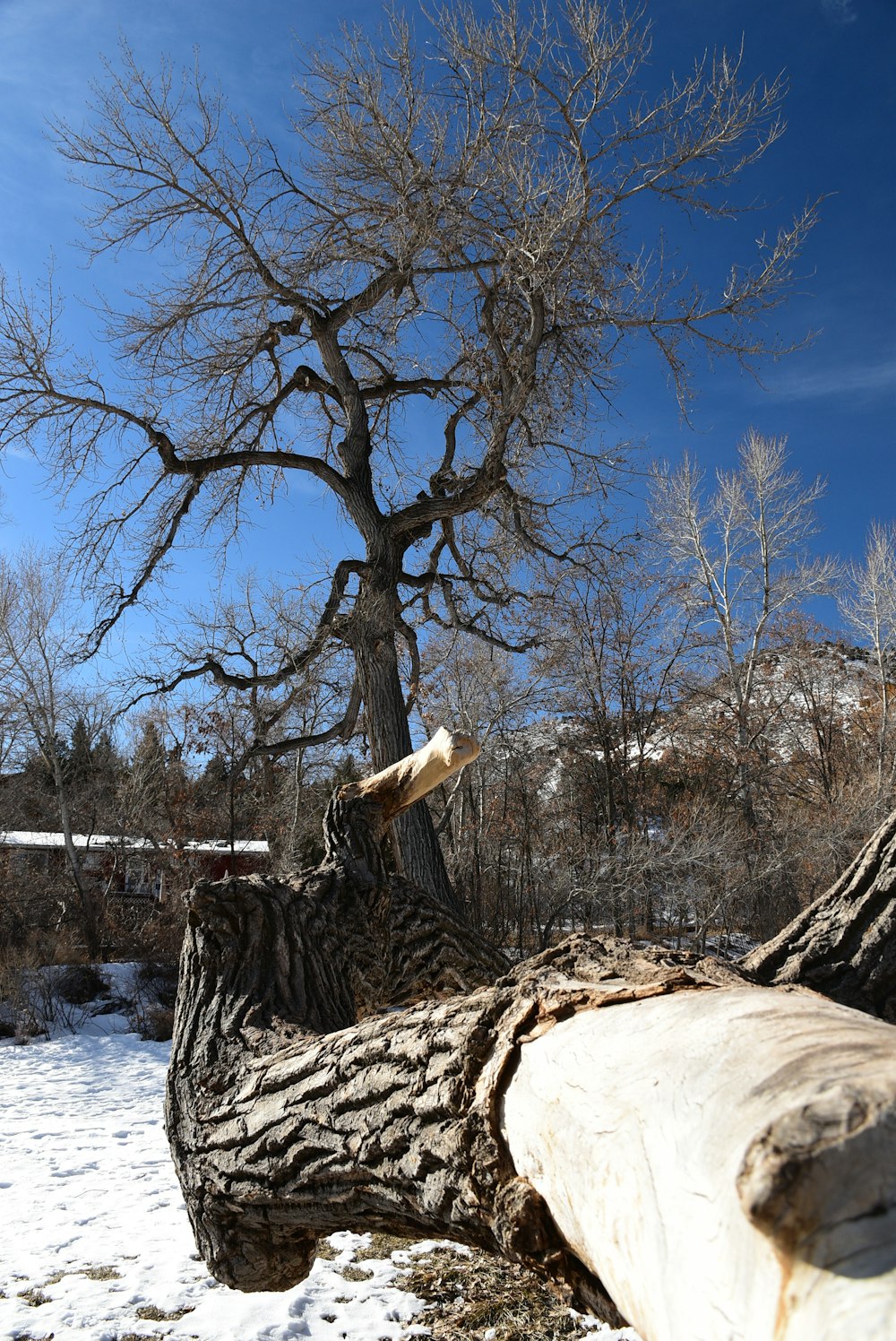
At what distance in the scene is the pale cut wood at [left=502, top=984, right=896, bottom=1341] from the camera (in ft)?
2.44

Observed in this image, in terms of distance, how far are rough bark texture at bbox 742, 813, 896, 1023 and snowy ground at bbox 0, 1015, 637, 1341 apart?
2.13 m

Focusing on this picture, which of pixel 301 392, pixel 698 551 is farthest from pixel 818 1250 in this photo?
pixel 698 551

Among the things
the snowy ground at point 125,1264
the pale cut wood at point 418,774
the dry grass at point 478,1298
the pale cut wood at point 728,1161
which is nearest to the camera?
the pale cut wood at point 728,1161

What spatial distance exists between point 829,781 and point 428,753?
24.1m

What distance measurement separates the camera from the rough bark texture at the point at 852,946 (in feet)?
7.46

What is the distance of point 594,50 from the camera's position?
7.62 metres

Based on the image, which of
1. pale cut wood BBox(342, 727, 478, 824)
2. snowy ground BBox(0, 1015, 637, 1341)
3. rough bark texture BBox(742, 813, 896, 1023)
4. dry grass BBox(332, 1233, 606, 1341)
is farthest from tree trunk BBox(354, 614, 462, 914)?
rough bark texture BBox(742, 813, 896, 1023)

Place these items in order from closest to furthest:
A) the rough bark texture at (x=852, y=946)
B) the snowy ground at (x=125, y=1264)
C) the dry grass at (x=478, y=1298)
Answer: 1. the rough bark texture at (x=852, y=946)
2. the dry grass at (x=478, y=1298)
3. the snowy ground at (x=125, y=1264)

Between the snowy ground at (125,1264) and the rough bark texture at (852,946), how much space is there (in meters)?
2.13

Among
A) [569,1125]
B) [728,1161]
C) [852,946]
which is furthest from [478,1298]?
[728,1161]

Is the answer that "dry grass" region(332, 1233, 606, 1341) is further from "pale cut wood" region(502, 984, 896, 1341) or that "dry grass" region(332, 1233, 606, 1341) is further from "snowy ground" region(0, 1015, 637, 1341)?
"pale cut wood" region(502, 984, 896, 1341)

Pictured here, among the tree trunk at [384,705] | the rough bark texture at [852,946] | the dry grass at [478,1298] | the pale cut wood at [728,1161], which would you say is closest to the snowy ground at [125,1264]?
the dry grass at [478,1298]

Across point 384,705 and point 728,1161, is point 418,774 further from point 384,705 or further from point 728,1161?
point 384,705

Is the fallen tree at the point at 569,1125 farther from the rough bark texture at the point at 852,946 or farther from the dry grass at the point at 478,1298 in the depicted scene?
the dry grass at the point at 478,1298
